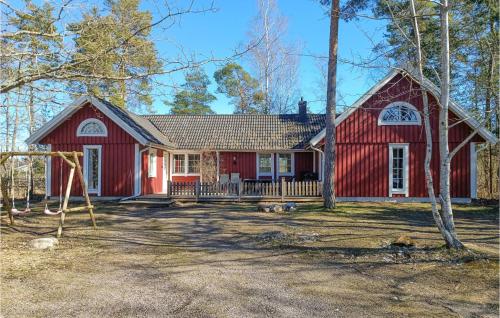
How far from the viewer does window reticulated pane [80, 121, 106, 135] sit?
18.2 metres

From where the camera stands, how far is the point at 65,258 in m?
7.35

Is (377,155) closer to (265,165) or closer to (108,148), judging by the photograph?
(265,165)

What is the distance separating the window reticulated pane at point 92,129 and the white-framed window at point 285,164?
9.57 metres

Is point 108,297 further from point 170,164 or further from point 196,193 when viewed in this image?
point 170,164

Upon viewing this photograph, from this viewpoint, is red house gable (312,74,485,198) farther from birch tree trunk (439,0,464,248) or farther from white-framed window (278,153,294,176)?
birch tree trunk (439,0,464,248)

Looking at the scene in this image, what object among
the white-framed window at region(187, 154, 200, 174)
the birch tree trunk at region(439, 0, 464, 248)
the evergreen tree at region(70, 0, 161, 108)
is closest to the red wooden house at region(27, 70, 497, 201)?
the white-framed window at region(187, 154, 200, 174)

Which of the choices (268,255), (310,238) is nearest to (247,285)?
(268,255)

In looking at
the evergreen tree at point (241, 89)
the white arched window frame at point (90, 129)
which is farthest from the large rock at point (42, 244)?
the evergreen tree at point (241, 89)

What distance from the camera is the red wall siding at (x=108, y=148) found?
18.0 m

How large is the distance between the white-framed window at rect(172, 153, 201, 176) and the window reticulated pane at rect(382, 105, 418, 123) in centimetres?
1043

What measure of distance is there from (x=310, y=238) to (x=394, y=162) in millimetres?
10216

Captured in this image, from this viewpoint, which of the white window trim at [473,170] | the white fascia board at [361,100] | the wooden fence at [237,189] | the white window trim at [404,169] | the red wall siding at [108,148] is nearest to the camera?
the white fascia board at [361,100]

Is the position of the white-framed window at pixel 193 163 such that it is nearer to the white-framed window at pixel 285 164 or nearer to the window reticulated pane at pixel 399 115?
the white-framed window at pixel 285 164

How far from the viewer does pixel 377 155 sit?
691 inches
